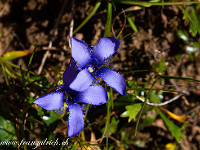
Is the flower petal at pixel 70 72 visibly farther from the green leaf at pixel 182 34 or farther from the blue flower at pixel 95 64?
the green leaf at pixel 182 34

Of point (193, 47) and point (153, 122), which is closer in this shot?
point (193, 47)

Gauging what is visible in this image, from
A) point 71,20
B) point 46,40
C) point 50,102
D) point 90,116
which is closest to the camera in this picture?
point 50,102

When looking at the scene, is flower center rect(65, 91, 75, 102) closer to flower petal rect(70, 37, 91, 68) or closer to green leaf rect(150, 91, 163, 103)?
flower petal rect(70, 37, 91, 68)

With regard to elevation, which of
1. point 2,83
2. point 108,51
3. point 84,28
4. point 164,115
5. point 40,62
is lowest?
point 164,115

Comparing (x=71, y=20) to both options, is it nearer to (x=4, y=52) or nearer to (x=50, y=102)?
(x=4, y=52)

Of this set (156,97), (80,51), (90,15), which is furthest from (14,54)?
(156,97)

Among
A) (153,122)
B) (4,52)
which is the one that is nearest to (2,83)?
(4,52)

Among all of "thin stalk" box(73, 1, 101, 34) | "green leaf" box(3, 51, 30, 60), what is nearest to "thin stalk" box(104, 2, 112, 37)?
"thin stalk" box(73, 1, 101, 34)
